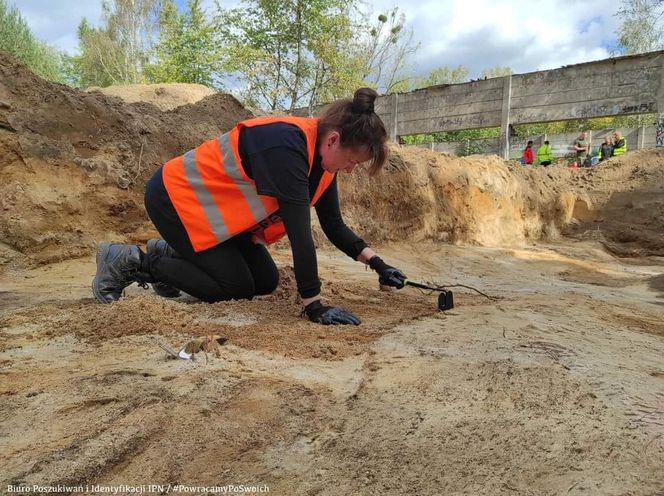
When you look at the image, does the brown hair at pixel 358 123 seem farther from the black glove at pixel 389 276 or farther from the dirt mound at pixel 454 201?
the dirt mound at pixel 454 201

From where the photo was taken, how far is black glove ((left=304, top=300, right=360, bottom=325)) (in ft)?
8.06

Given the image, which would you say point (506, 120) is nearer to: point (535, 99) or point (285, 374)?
point (535, 99)

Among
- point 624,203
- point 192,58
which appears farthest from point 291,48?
point 624,203

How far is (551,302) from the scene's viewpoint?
3264 mm

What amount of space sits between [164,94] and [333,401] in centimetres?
695

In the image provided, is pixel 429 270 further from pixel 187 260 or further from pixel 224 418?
pixel 224 418


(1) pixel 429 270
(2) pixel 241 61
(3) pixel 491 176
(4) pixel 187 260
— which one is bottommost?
(1) pixel 429 270

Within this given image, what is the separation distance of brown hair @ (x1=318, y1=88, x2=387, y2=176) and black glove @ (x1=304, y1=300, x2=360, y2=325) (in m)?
0.81

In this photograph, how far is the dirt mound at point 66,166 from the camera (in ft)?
13.2

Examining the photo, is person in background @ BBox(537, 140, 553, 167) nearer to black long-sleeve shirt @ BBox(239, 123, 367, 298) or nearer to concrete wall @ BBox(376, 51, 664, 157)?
concrete wall @ BBox(376, 51, 664, 157)

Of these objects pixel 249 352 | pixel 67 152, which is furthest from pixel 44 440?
pixel 67 152

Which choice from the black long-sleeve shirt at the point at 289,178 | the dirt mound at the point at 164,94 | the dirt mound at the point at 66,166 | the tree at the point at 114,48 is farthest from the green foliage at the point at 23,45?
the black long-sleeve shirt at the point at 289,178

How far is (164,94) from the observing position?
7434mm

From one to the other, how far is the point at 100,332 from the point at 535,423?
178cm
